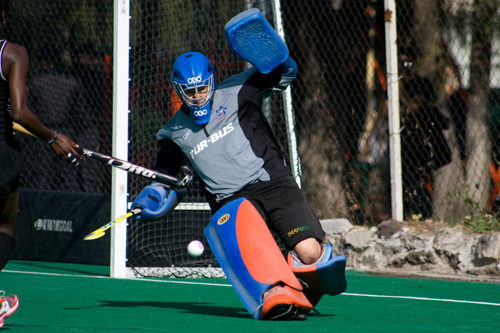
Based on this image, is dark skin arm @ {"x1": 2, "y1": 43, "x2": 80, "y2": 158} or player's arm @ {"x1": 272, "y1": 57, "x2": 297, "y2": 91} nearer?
dark skin arm @ {"x1": 2, "y1": 43, "x2": 80, "y2": 158}

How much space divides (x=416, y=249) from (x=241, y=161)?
3.14 meters

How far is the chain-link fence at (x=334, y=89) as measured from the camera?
7.44 m

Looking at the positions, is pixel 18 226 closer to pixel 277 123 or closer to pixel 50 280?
pixel 50 280

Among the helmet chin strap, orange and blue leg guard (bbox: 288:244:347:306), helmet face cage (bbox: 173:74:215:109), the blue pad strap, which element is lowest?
orange and blue leg guard (bbox: 288:244:347:306)

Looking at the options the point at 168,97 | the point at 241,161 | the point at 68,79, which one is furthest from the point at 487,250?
the point at 68,79

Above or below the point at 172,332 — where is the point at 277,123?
above

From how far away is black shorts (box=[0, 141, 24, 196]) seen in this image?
12.7 ft

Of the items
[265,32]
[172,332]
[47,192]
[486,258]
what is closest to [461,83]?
[486,258]

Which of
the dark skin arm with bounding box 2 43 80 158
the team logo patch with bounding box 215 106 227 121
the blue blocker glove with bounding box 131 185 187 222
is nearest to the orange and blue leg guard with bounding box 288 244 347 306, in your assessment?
the blue blocker glove with bounding box 131 185 187 222

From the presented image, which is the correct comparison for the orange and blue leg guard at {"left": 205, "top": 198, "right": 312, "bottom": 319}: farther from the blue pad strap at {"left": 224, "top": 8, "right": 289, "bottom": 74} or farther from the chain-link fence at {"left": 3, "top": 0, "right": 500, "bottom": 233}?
the chain-link fence at {"left": 3, "top": 0, "right": 500, "bottom": 233}

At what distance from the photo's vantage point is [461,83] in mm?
7598

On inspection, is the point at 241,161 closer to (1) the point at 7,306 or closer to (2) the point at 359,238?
(1) the point at 7,306

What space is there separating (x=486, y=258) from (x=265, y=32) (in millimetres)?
3270

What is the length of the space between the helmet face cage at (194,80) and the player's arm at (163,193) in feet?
1.10
